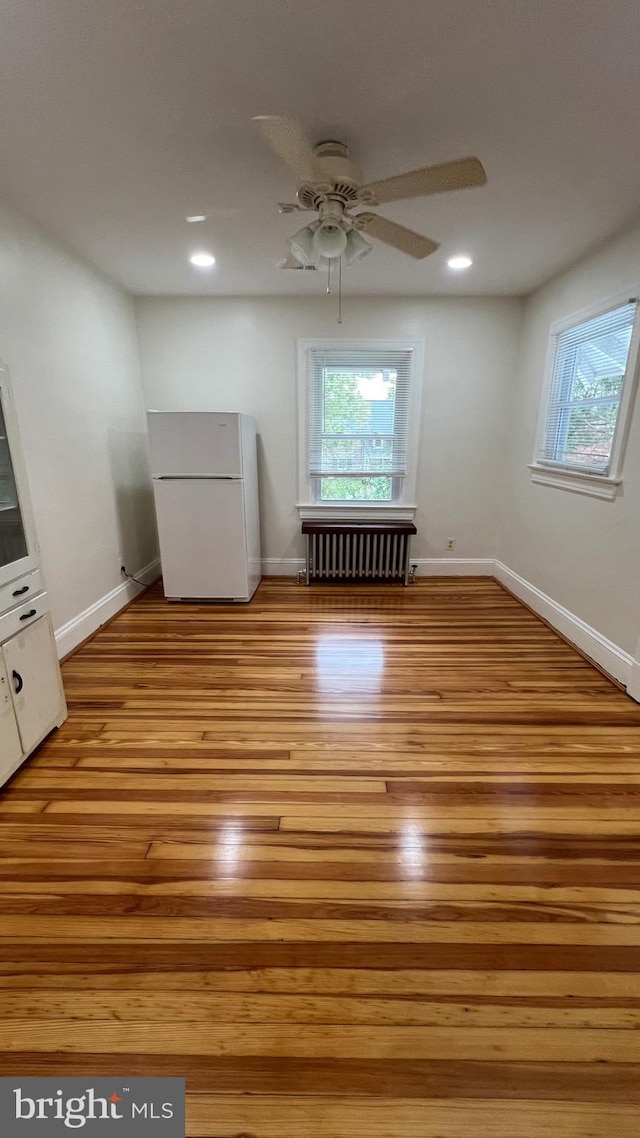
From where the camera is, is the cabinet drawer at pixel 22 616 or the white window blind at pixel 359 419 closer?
the cabinet drawer at pixel 22 616

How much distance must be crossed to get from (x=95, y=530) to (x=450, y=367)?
3.44 meters

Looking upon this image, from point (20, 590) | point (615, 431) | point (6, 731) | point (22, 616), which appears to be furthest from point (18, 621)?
point (615, 431)

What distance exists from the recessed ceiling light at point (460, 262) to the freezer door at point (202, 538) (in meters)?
2.23

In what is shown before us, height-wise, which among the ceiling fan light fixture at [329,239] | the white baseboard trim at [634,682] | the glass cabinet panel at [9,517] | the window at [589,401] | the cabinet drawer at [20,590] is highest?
the ceiling fan light fixture at [329,239]

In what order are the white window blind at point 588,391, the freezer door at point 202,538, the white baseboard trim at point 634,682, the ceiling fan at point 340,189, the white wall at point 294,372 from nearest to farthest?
the ceiling fan at point 340,189
the white baseboard trim at point 634,682
the white window blind at point 588,391
the freezer door at point 202,538
the white wall at point 294,372

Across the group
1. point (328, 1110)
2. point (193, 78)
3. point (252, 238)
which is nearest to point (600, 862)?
point (328, 1110)

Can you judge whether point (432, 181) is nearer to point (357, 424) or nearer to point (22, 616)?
point (22, 616)

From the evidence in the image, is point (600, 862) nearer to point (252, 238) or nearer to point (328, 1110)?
point (328, 1110)

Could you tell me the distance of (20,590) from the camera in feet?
6.25

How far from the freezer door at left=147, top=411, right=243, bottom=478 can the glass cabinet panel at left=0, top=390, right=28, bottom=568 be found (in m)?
1.68

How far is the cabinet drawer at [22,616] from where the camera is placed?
5.97ft

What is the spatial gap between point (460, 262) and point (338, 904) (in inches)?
150

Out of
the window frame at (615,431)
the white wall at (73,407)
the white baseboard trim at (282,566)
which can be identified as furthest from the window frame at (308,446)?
the white wall at (73,407)

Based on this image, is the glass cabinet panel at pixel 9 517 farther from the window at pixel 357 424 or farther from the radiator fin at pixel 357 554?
the window at pixel 357 424
